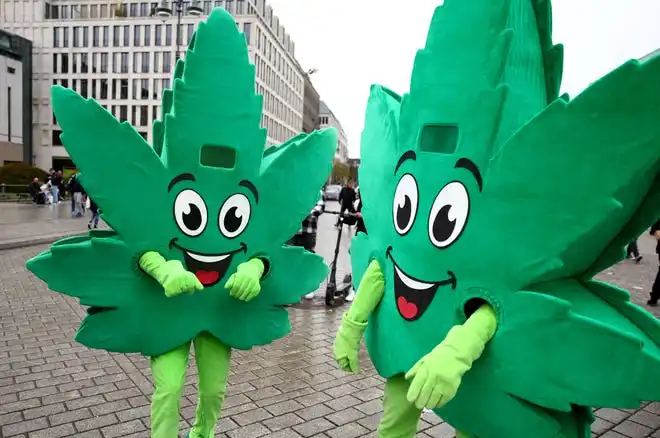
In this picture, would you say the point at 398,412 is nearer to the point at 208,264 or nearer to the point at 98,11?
the point at 208,264

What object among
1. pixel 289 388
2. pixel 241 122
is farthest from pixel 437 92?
pixel 289 388

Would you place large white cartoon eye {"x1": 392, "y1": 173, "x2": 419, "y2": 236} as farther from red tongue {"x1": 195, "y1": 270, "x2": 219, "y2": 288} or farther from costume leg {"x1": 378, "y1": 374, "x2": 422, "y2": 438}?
red tongue {"x1": 195, "y1": 270, "x2": 219, "y2": 288}

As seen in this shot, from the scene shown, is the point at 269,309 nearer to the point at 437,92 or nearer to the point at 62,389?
the point at 437,92

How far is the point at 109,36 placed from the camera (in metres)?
60.6

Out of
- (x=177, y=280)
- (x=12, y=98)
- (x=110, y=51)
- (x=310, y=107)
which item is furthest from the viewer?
(x=310, y=107)

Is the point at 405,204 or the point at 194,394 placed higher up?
the point at 405,204

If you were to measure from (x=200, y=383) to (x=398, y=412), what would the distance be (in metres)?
1.23

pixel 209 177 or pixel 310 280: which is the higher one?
pixel 209 177

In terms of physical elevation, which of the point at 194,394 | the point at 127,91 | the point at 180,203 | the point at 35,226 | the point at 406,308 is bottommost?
the point at 194,394

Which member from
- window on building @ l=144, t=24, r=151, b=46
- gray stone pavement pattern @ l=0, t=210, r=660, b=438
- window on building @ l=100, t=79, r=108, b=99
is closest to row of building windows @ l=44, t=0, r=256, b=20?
window on building @ l=144, t=24, r=151, b=46

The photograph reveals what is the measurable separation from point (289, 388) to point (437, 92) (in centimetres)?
298

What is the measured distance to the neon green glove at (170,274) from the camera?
8.53ft

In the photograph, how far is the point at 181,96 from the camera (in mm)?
2855

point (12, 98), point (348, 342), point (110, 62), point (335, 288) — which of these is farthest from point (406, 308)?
point (110, 62)
